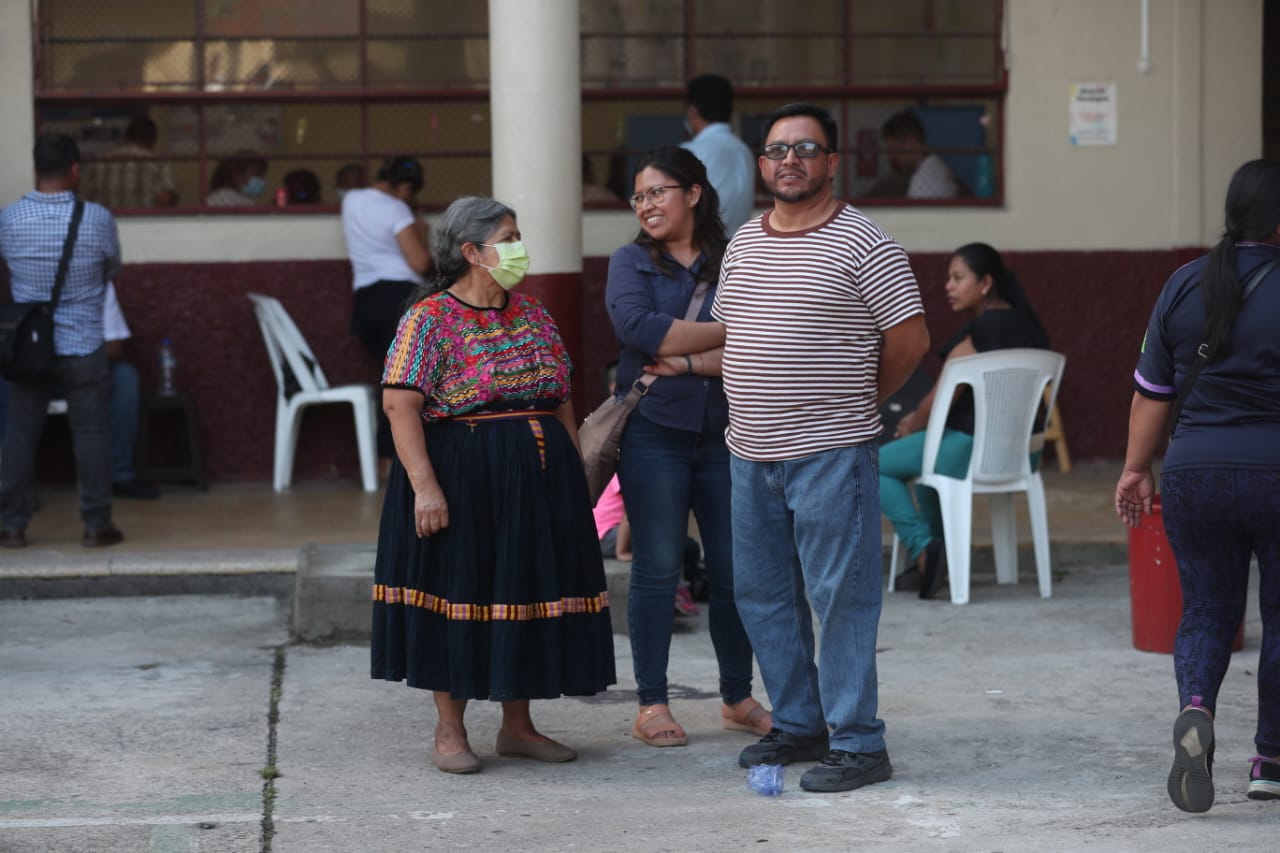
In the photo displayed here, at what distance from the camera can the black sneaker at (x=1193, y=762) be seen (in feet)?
15.8

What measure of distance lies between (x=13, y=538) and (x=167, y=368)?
184 cm

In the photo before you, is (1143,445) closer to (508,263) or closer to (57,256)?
(508,263)

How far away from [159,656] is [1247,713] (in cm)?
387

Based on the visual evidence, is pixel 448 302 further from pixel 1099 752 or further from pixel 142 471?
pixel 142 471

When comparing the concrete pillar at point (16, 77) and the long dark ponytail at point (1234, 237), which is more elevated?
the concrete pillar at point (16, 77)

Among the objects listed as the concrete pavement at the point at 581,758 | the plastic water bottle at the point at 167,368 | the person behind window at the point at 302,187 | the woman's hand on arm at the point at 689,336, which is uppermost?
the person behind window at the point at 302,187

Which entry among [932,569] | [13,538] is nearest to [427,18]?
[13,538]

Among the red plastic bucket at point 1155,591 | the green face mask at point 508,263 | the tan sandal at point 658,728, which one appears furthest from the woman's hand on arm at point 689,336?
the red plastic bucket at point 1155,591

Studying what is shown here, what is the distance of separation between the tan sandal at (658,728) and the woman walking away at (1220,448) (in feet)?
5.04

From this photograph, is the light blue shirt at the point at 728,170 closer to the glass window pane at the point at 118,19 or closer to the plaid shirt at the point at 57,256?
the plaid shirt at the point at 57,256

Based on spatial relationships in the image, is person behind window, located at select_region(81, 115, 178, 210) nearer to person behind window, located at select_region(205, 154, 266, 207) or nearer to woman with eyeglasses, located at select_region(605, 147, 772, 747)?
person behind window, located at select_region(205, 154, 266, 207)

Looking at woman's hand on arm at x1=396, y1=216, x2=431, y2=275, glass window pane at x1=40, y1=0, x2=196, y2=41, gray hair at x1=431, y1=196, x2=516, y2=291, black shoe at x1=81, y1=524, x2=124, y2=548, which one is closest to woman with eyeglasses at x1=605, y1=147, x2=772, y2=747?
gray hair at x1=431, y1=196, x2=516, y2=291

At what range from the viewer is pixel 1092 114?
34.6ft

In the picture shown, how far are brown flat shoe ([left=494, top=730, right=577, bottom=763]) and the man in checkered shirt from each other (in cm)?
356
